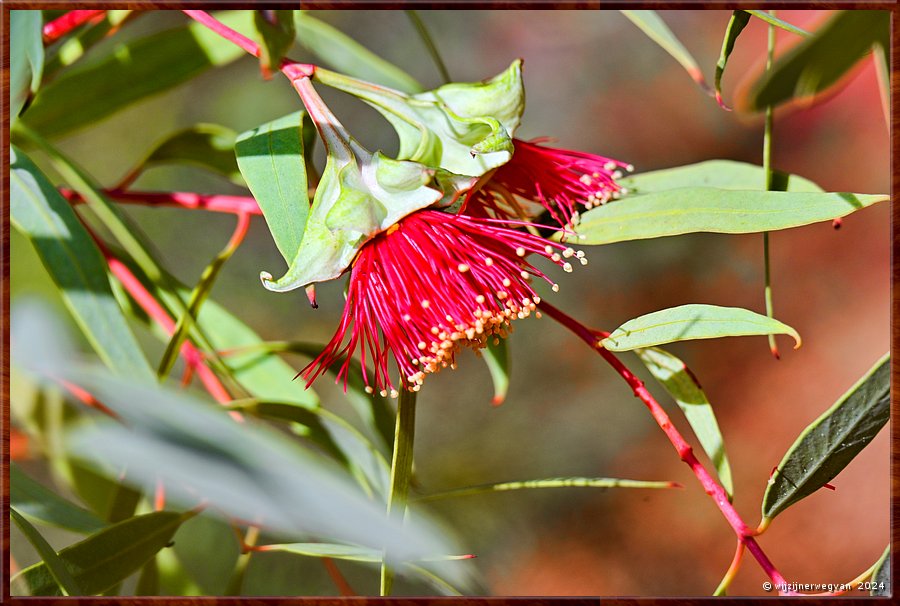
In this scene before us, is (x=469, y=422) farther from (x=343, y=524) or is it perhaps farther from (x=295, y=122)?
(x=295, y=122)

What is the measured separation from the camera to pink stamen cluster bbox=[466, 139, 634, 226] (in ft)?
1.65

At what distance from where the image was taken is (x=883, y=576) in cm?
49

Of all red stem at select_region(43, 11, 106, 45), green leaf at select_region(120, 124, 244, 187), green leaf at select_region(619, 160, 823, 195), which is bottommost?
green leaf at select_region(619, 160, 823, 195)

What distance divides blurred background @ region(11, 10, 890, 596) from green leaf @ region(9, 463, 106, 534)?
482 mm

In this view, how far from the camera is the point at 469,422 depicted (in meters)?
1.42

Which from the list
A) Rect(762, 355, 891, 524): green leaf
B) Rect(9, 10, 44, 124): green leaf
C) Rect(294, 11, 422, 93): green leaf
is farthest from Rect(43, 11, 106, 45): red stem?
Rect(762, 355, 891, 524): green leaf

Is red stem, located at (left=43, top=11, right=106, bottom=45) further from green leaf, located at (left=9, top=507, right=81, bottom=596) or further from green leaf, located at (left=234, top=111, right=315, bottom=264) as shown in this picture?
green leaf, located at (left=9, top=507, right=81, bottom=596)

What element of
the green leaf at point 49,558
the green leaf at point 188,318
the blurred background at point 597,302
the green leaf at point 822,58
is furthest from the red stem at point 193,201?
the blurred background at point 597,302

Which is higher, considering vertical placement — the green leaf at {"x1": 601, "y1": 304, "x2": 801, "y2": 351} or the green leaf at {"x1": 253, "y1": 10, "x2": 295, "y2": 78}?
the green leaf at {"x1": 253, "y1": 10, "x2": 295, "y2": 78}

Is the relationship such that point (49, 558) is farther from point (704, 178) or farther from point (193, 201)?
point (704, 178)

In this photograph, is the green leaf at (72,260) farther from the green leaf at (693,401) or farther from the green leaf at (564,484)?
the green leaf at (693,401)

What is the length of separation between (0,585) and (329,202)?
345mm

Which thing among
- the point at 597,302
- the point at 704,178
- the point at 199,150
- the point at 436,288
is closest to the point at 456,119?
the point at 436,288

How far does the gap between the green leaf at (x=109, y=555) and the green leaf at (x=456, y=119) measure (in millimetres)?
297
